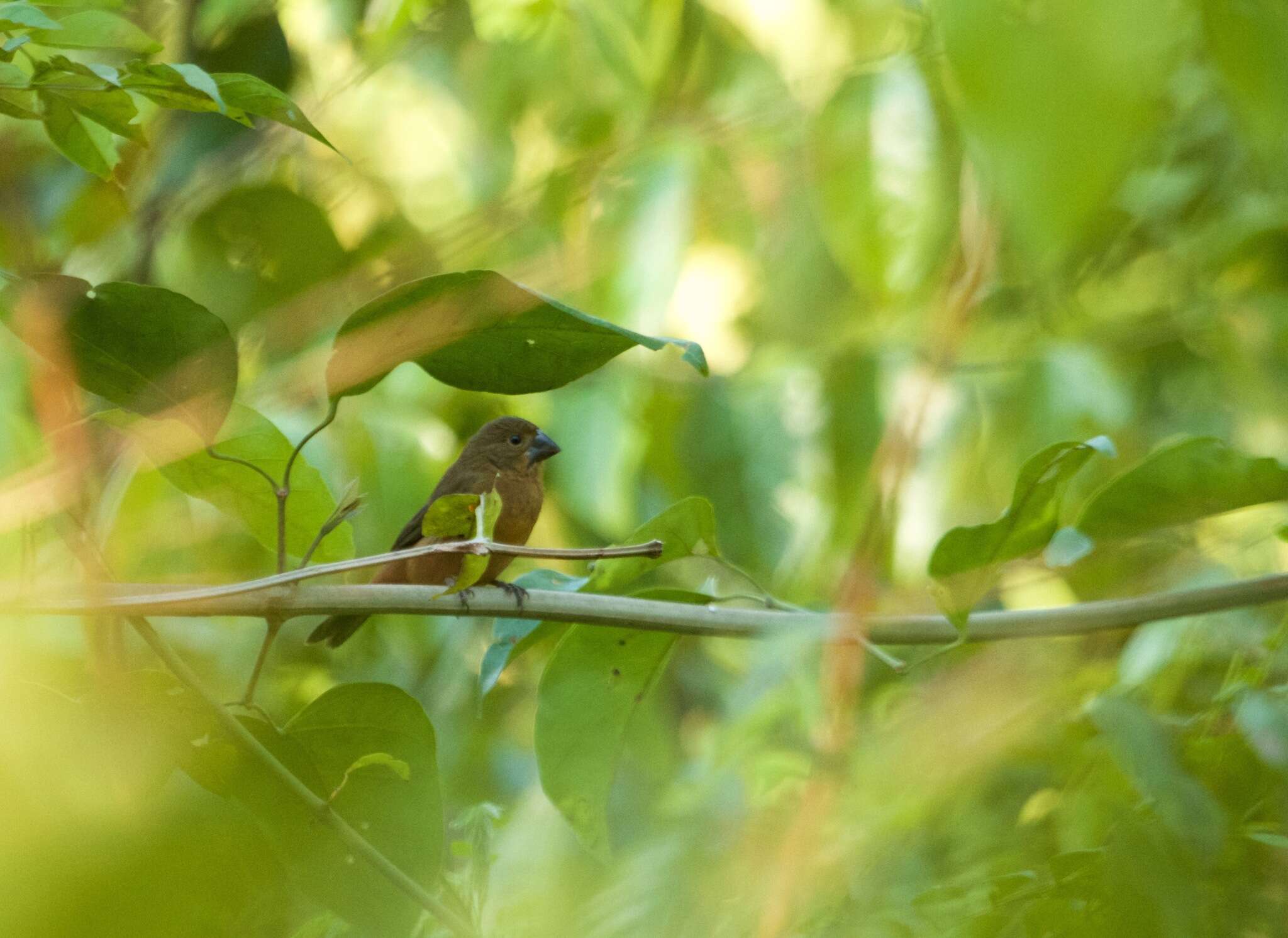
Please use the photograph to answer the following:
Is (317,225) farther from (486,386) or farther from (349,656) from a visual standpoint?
(349,656)

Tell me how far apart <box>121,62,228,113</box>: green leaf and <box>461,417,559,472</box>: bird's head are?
2189 millimetres

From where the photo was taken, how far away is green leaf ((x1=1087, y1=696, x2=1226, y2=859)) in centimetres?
134

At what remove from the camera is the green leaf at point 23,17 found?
110cm

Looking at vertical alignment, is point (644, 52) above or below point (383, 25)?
below

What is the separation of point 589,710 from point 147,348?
78 cm

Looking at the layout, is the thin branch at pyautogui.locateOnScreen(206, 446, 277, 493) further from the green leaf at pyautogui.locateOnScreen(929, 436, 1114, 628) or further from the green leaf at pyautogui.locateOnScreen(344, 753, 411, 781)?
the green leaf at pyautogui.locateOnScreen(929, 436, 1114, 628)

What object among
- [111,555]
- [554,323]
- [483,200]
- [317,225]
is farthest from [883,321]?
[554,323]

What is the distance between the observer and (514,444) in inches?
138

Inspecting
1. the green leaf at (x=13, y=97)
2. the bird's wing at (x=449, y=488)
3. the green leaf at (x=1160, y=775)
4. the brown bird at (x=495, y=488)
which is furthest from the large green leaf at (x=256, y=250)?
the green leaf at (x=1160, y=775)

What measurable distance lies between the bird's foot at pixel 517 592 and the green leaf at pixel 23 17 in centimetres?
77

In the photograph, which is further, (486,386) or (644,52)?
(644,52)

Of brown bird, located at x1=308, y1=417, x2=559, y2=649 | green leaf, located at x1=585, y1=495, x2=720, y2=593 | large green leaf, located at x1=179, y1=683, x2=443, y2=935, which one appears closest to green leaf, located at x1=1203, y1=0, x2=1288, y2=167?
green leaf, located at x1=585, y1=495, x2=720, y2=593

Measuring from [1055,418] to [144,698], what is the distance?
2190 mm

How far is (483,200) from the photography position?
373 centimetres
